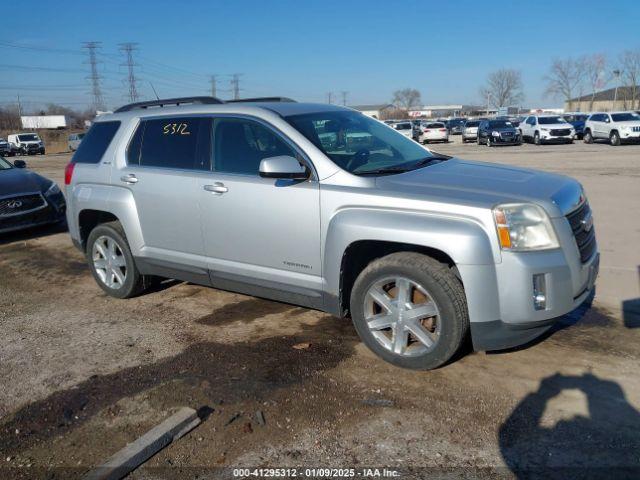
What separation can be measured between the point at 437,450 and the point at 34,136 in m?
50.8

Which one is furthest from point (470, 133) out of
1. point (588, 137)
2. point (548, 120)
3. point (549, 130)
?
point (588, 137)

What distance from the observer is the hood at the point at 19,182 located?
8.65m

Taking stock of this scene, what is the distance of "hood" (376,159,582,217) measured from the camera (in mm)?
3598

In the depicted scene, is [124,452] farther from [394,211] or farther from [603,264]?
[603,264]

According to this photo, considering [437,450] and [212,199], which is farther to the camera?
[212,199]

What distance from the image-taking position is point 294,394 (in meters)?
3.67

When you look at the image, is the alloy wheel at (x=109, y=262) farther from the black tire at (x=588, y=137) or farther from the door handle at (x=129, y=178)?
the black tire at (x=588, y=137)

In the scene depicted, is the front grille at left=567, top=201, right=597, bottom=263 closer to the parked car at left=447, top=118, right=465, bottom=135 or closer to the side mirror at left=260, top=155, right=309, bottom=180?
the side mirror at left=260, top=155, right=309, bottom=180

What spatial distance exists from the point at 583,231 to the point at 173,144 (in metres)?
3.44

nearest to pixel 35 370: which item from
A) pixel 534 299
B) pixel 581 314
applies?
pixel 534 299

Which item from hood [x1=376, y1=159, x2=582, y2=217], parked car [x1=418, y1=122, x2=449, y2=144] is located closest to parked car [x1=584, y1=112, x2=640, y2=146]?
parked car [x1=418, y1=122, x2=449, y2=144]

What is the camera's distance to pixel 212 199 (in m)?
4.65

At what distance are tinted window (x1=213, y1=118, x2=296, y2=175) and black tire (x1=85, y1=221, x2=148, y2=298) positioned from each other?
4.80 ft

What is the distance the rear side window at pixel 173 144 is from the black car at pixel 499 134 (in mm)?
27773
